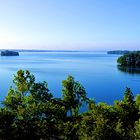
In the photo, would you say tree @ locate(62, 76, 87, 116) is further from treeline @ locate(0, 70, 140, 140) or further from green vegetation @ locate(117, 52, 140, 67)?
green vegetation @ locate(117, 52, 140, 67)

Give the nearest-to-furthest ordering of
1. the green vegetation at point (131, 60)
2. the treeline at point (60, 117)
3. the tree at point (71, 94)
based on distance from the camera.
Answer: the treeline at point (60, 117) → the tree at point (71, 94) → the green vegetation at point (131, 60)

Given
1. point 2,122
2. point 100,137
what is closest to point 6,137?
point 2,122

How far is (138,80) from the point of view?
11356cm

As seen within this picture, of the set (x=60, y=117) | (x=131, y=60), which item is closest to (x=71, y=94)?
(x=60, y=117)

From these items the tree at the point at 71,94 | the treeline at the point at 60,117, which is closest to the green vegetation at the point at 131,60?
the treeline at the point at 60,117

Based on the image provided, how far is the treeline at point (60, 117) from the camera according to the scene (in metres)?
29.4

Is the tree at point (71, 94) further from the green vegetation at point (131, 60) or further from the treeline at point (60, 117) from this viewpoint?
the green vegetation at point (131, 60)

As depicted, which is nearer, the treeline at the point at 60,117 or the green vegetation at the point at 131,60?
the treeline at the point at 60,117

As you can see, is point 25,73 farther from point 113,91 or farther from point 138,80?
point 138,80

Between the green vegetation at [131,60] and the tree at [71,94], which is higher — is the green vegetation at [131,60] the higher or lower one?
the lower one

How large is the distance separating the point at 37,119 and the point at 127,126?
10763 millimetres

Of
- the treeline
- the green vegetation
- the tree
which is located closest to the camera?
the treeline

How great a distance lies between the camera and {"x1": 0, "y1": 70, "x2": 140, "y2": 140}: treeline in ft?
96.4

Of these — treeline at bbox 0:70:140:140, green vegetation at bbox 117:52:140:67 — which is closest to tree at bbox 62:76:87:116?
treeline at bbox 0:70:140:140
